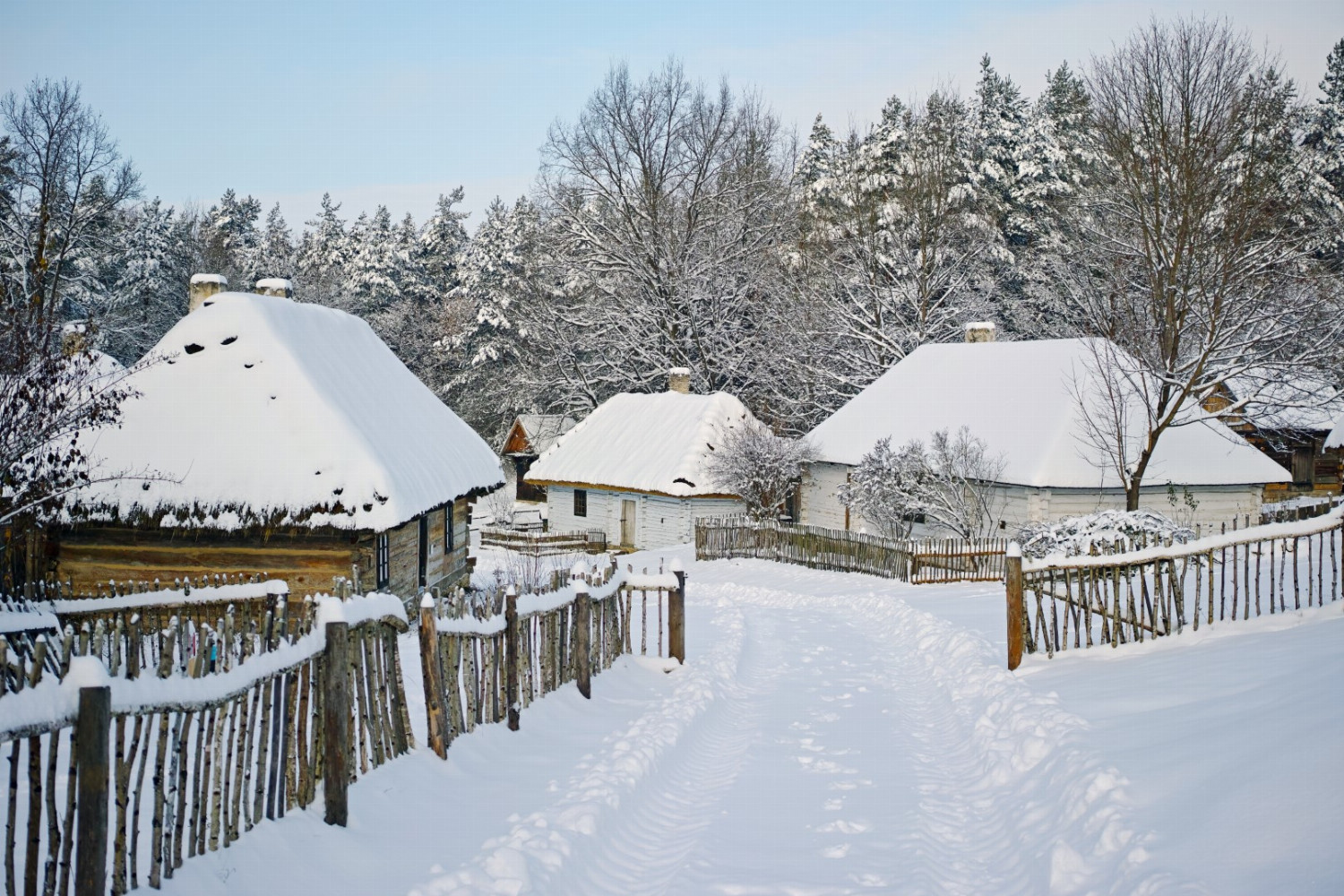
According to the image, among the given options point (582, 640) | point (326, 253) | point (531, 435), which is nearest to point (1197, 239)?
point (582, 640)

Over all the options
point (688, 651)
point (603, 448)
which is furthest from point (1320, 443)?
point (688, 651)

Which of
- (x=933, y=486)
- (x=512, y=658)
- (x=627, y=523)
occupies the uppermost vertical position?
(x=933, y=486)

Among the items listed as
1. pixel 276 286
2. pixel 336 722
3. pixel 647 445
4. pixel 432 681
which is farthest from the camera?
pixel 647 445

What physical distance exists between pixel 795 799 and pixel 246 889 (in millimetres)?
4165

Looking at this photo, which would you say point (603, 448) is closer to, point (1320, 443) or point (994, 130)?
point (994, 130)

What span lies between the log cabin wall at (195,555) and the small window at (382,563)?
1090mm

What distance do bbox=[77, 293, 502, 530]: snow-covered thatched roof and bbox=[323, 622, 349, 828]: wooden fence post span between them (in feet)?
30.6

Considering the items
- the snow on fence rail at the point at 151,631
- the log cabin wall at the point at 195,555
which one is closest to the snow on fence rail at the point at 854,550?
the log cabin wall at the point at 195,555

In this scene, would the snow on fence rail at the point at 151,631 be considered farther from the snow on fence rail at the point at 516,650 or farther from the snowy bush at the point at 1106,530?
the snowy bush at the point at 1106,530

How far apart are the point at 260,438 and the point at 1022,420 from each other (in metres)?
20.7

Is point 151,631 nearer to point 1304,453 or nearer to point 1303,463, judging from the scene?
point 1303,463

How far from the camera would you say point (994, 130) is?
46875 mm

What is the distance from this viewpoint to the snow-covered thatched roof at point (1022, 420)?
25.1m

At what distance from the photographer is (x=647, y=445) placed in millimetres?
36094
